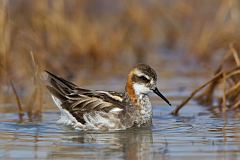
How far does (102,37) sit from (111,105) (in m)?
6.02

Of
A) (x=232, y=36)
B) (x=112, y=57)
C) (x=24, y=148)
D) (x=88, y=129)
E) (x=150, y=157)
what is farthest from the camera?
(x=112, y=57)

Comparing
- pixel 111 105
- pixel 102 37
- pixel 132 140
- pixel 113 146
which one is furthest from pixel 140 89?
pixel 102 37

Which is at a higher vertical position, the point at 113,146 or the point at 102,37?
the point at 102,37

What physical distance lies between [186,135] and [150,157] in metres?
1.37

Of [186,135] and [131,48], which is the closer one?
[186,135]

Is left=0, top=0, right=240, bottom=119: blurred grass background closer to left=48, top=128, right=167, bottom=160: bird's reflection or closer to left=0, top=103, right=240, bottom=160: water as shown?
left=0, top=103, right=240, bottom=160: water

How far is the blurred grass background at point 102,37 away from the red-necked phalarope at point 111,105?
225 centimetres

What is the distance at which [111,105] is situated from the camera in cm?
1072

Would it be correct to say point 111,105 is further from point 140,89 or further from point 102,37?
point 102,37

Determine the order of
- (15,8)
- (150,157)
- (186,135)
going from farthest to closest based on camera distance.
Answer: (15,8) → (186,135) → (150,157)

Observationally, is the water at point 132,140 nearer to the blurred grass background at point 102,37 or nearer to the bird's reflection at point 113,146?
the bird's reflection at point 113,146

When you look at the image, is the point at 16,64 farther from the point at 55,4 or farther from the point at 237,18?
the point at 237,18

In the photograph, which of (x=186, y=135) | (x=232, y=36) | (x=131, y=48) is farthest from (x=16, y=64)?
(x=186, y=135)

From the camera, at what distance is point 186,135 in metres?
9.68
